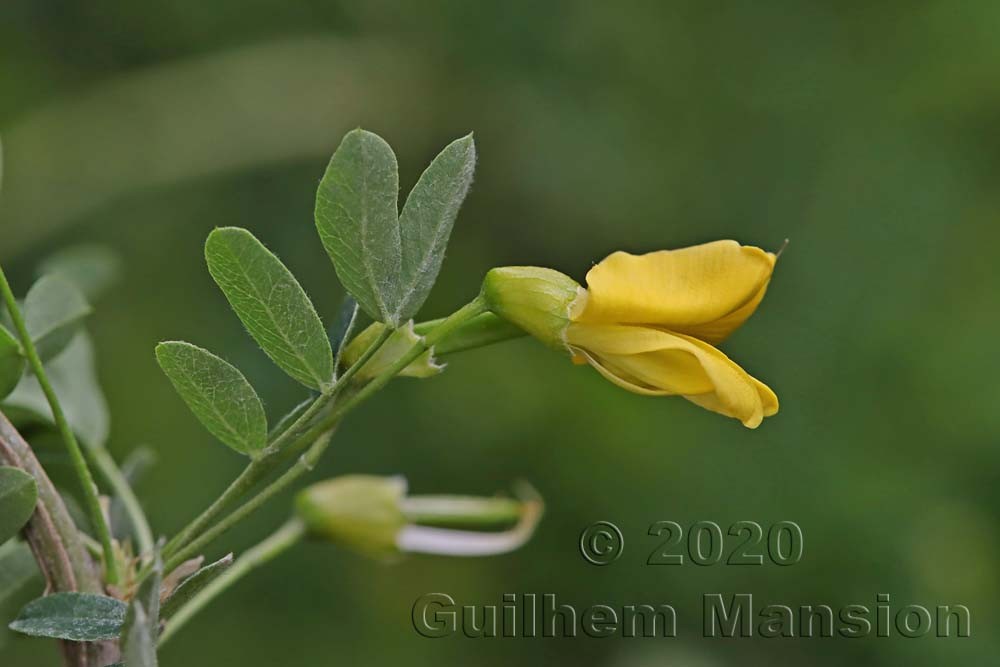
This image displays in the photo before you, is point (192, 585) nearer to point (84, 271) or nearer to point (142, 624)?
point (142, 624)

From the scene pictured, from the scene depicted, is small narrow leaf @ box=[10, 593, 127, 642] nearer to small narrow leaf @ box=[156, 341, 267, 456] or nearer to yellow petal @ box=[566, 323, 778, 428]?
small narrow leaf @ box=[156, 341, 267, 456]

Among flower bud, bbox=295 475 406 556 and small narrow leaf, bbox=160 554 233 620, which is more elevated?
flower bud, bbox=295 475 406 556

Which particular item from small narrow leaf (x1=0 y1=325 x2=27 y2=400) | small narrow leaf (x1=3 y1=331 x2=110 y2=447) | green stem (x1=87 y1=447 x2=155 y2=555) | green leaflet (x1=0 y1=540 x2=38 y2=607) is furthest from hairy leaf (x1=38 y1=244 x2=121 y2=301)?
small narrow leaf (x1=0 y1=325 x2=27 y2=400)

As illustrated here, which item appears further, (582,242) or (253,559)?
(582,242)

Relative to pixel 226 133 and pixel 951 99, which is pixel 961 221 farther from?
pixel 226 133

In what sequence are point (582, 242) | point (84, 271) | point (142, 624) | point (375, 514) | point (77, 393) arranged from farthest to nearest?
1. point (582, 242)
2. point (84, 271)
3. point (77, 393)
4. point (375, 514)
5. point (142, 624)

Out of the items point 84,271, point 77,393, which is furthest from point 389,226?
point 84,271

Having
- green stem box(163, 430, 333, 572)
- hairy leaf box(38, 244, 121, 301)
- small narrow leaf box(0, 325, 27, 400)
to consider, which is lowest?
green stem box(163, 430, 333, 572)

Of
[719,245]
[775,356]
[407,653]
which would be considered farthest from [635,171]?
[719,245]
